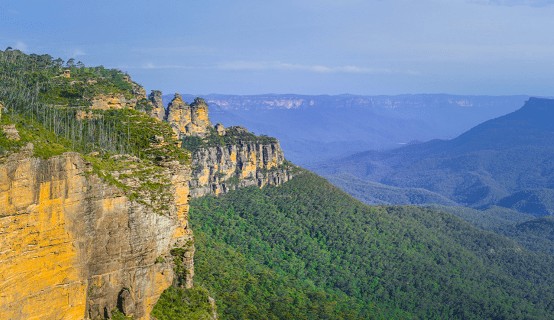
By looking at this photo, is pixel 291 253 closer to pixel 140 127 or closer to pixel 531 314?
pixel 531 314

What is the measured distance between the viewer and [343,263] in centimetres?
7875

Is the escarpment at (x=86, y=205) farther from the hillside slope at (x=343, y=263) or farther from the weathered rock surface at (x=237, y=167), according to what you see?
the weathered rock surface at (x=237, y=167)

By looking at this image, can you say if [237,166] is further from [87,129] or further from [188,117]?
[87,129]

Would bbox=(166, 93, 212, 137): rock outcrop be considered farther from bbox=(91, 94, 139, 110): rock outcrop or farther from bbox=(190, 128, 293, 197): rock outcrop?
bbox=(91, 94, 139, 110): rock outcrop

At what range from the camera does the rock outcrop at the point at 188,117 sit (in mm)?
90312

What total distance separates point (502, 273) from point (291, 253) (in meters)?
35.0

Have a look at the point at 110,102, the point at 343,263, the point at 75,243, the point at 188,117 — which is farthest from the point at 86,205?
the point at 188,117

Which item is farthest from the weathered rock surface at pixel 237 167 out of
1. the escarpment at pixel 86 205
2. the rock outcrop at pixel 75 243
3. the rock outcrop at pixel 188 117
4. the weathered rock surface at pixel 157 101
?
the rock outcrop at pixel 75 243

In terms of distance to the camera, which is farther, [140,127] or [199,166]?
[199,166]

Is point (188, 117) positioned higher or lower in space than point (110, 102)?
lower

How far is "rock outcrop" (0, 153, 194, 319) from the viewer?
81.5ft

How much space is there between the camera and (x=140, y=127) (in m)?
41.2

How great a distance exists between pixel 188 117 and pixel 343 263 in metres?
32.1

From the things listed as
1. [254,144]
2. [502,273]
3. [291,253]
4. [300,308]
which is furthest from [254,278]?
[502,273]
